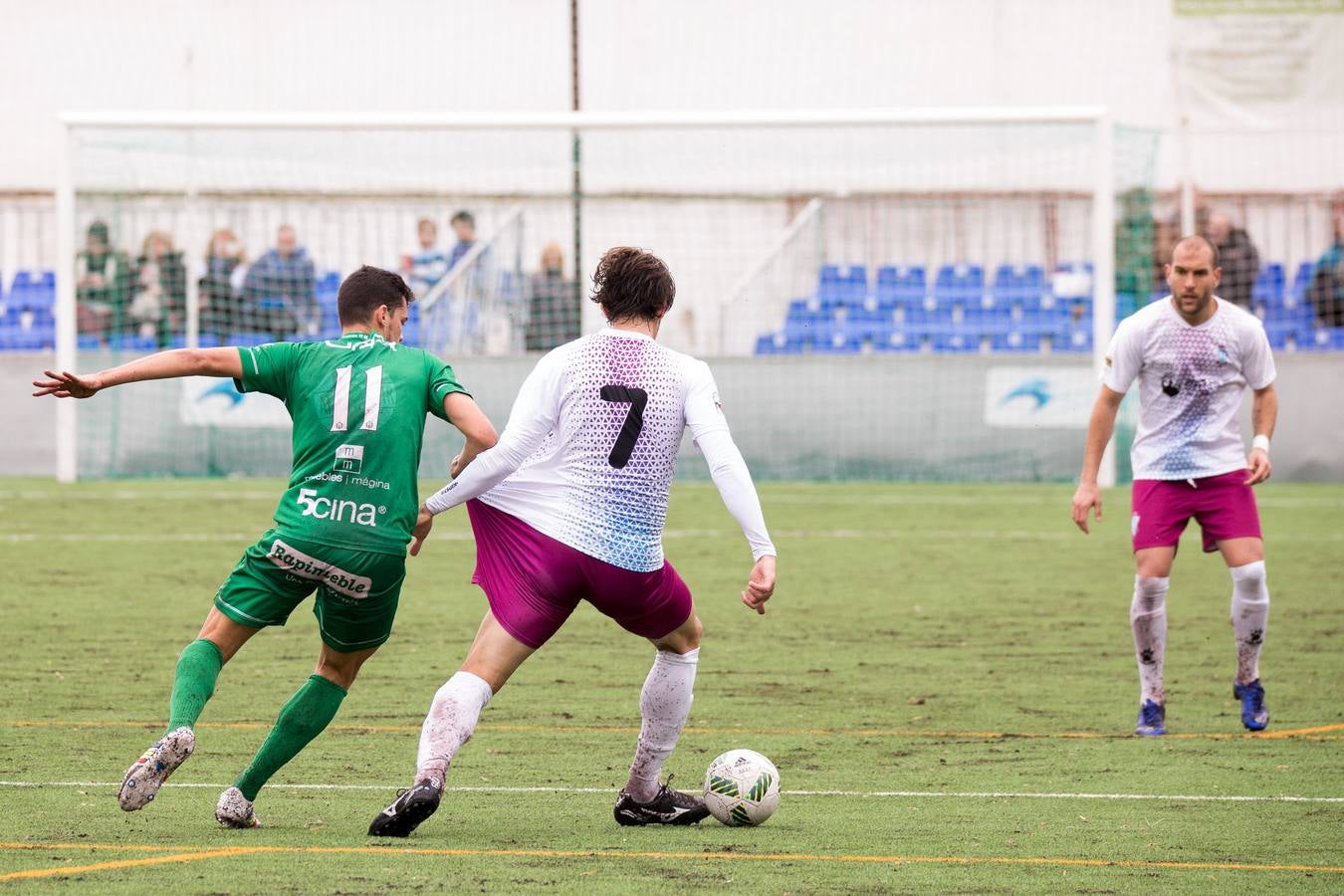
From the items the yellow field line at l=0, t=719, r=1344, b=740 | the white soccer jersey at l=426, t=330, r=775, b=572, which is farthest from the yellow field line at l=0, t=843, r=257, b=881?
the yellow field line at l=0, t=719, r=1344, b=740

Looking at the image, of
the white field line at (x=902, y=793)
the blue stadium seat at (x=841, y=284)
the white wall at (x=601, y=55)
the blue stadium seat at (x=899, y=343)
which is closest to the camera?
the white field line at (x=902, y=793)

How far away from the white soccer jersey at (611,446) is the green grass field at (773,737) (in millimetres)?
931

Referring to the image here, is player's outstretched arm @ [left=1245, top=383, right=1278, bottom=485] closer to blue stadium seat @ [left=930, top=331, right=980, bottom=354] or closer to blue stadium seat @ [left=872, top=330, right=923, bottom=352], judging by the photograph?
blue stadium seat @ [left=930, top=331, right=980, bottom=354]

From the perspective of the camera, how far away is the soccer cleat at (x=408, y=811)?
5.30 metres

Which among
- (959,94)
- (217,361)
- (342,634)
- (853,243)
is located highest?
(959,94)

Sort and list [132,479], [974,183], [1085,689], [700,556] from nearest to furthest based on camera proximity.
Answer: [1085,689], [700,556], [132,479], [974,183]

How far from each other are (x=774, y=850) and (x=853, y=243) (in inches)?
711

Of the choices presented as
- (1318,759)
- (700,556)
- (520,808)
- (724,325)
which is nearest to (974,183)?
(724,325)

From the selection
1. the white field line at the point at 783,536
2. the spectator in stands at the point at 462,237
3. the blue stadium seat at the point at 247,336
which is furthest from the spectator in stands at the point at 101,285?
the white field line at the point at 783,536

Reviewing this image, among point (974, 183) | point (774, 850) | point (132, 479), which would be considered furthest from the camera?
point (974, 183)

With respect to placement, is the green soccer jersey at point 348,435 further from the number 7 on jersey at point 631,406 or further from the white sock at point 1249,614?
the white sock at point 1249,614

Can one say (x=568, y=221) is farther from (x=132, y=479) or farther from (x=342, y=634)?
(x=342, y=634)

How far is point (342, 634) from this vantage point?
228 inches

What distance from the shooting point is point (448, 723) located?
5.43 m
